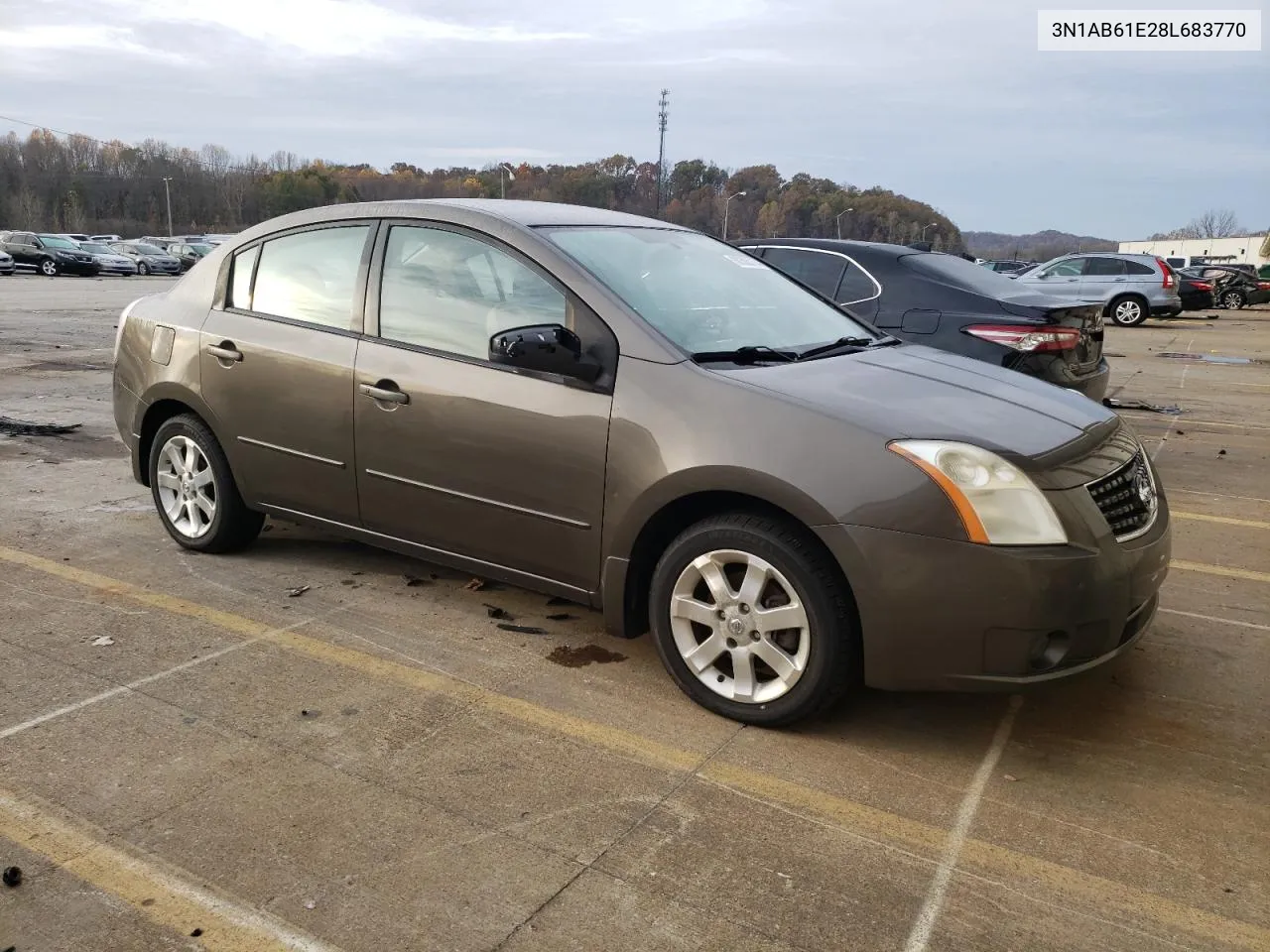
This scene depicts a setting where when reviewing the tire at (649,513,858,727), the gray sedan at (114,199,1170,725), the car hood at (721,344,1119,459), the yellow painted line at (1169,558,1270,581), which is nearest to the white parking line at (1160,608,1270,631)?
the yellow painted line at (1169,558,1270,581)

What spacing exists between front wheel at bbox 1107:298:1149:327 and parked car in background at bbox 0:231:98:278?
34.8 metres

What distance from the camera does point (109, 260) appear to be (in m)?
41.3

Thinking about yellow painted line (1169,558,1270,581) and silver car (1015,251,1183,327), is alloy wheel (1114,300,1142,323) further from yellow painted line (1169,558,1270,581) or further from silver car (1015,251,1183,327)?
yellow painted line (1169,558,1270,581)

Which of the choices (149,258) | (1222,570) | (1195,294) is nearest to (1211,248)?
(1195,294)

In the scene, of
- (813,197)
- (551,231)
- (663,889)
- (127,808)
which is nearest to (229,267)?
(551,231)

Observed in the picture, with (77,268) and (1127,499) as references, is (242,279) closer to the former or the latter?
(1127,499)

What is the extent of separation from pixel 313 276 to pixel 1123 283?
24.3 metres

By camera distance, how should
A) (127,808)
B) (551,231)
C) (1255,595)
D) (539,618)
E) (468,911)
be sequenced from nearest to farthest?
1. (468,911)
2. (127,808)
3. (551,231)
4. (539,618)
5. (1255,595)

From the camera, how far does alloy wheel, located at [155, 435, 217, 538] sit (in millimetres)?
5008

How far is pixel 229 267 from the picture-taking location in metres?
4.98

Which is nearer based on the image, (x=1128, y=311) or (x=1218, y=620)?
(x=1218, y=620)

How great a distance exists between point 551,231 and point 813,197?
93.2 metres

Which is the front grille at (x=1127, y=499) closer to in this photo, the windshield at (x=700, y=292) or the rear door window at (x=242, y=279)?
the windshield at (x=700, y=292)

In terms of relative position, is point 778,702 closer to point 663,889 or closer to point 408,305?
point 663,889
